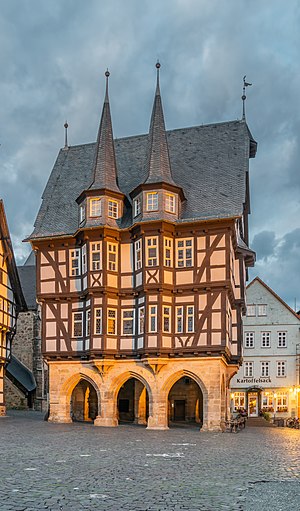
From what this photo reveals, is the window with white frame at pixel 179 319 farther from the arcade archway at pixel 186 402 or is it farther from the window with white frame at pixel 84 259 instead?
the arcade archway at pixel 186 402

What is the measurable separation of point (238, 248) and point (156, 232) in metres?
5.29

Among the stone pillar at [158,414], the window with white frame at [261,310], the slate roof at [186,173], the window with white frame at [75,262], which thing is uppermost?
the slate roof at [186,173]

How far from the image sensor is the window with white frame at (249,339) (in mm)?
52938

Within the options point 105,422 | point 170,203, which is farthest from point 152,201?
point 105,422

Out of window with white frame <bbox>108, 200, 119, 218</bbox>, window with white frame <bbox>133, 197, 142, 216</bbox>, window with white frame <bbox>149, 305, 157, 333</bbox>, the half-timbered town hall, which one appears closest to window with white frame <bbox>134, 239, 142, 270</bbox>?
the half-timbered town hall

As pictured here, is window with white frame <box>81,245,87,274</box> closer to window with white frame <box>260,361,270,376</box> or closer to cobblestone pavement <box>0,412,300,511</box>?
cobblestone pavement <box>0,412,300,511</box>

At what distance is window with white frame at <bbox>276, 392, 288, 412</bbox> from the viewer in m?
50.4

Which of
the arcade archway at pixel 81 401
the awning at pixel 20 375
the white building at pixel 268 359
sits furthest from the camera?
the white building at pixel 268 359

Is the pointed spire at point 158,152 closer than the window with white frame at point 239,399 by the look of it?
Yes

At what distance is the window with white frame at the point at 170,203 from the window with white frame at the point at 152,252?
166 cm

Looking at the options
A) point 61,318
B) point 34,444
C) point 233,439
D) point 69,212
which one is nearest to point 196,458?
point 34,444

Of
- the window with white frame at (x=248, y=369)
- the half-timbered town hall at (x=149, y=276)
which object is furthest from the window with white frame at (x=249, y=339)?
the half-timbered town hall at (x=149, y=276)

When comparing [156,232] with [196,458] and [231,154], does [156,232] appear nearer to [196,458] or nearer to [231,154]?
[231,154]

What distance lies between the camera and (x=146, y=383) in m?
29.3
